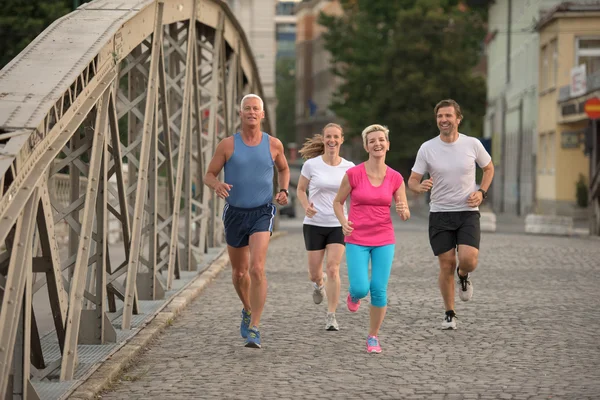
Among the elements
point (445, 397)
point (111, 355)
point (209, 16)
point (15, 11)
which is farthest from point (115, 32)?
point (15, 11)

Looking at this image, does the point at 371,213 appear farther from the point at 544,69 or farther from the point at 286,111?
the point at 286,111

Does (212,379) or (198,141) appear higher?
(198,141)

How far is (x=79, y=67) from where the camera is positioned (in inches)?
333

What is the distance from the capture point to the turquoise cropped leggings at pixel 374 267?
10.5m

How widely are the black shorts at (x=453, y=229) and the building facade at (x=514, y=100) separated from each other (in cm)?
4203

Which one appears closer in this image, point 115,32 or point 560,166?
point 115,32

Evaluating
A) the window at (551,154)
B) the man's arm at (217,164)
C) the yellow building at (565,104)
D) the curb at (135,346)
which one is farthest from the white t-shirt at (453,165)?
the window at (551,154)

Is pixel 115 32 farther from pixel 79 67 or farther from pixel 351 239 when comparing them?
pixel 351 239

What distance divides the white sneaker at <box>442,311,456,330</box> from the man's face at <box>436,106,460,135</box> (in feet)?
4.66

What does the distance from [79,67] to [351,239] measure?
2904 mm

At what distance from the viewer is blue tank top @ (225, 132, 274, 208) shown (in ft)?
35.0

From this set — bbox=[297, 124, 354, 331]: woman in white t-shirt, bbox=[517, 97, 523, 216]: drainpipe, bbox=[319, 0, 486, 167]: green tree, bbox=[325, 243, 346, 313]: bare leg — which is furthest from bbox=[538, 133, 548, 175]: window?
bbox=[325, 243, 346, 313]: bare leg

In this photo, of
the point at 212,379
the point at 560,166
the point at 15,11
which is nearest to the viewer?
the point at 212,379

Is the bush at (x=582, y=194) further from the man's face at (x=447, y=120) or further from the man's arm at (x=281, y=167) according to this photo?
the man's arm at (x=281, y=167)
